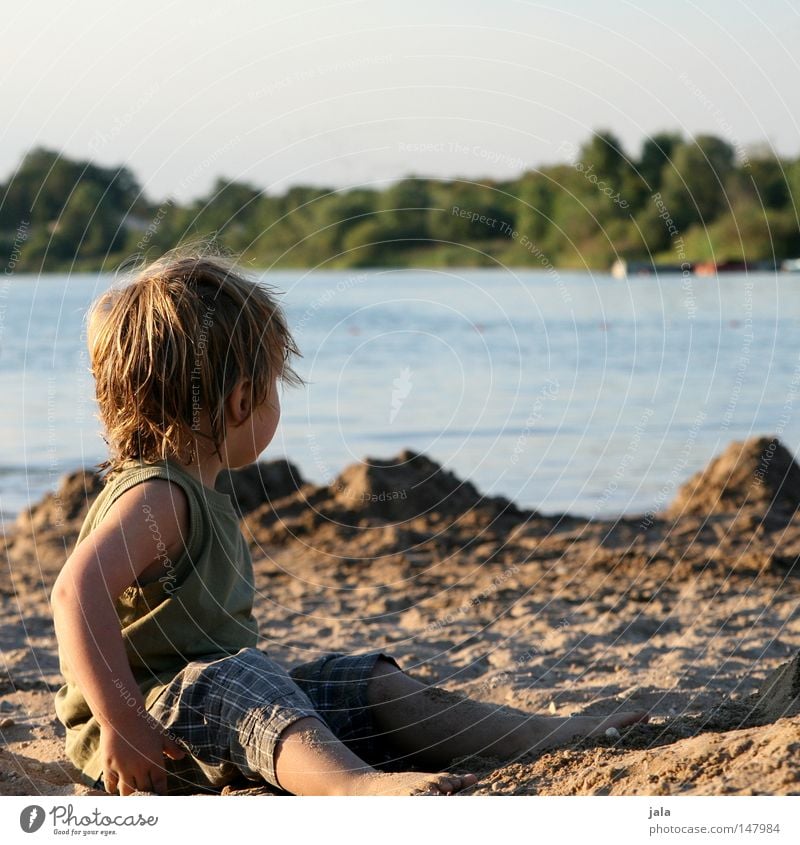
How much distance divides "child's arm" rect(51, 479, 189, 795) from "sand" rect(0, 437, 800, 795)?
29cm

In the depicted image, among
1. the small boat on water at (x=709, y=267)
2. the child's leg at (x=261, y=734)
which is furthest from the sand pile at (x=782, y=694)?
the small boat on water at (x=709, y=267)

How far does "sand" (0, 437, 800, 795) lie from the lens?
112 inches

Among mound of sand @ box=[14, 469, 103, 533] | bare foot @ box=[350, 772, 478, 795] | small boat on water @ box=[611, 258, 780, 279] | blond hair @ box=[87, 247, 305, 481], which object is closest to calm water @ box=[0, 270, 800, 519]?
mound of sand @ box=[14, 469, 103, 533]

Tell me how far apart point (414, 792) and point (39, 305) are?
23659mm

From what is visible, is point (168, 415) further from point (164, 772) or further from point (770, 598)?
point (770, 598)

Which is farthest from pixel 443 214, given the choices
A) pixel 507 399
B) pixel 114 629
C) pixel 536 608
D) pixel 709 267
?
pixel 709 267

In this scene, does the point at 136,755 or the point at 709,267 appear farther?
the point at 709,267

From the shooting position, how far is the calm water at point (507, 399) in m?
8.23

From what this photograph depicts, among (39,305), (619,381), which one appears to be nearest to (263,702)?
(619,381)

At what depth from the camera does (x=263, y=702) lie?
107 inches

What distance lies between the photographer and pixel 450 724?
121 inches

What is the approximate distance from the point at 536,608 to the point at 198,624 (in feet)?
7.98

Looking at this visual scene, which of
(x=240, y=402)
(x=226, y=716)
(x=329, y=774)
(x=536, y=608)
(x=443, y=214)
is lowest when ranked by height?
(x=536, y=608)

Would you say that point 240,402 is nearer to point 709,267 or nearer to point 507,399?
point 507,399
